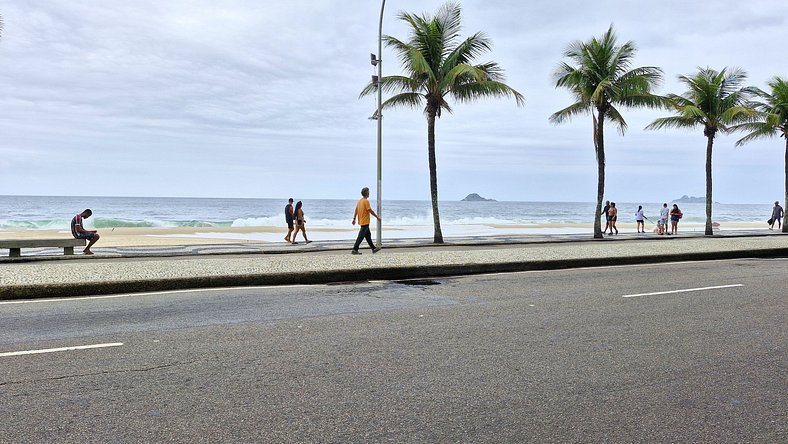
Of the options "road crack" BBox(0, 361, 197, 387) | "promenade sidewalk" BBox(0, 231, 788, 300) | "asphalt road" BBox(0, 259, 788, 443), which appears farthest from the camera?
"promenade sidewalk" BBox(0, 231, 788, 300)

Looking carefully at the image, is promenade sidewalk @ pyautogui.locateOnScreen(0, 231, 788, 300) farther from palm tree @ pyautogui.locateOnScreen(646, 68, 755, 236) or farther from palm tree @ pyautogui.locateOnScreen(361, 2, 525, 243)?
palm tree @ pyautogui.locateOnScreen(646, 68, 755, 236)

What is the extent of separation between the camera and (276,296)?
852 cm

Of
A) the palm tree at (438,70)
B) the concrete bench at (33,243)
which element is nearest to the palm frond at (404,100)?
the palm tree at (438,70)

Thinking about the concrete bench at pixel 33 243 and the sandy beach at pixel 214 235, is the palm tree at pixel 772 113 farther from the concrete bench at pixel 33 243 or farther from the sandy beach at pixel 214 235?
the concrete bench at pixel 33 243

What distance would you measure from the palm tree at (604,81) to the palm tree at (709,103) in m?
4.68

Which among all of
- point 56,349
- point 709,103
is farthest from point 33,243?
point 709,103

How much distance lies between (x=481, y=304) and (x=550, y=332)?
5.95 feet

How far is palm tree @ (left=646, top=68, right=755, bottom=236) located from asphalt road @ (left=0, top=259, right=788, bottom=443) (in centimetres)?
2664

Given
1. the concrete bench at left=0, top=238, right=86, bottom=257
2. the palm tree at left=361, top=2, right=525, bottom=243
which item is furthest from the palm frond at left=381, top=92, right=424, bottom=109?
the concrete bench at left=0, top=238, right=86, bottom=257

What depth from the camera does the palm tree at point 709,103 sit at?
1240 inches

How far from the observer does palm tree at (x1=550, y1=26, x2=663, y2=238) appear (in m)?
26.9

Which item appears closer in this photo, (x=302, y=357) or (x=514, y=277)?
(x=302, y=357)

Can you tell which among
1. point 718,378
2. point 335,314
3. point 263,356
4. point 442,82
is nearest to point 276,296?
point 335,314

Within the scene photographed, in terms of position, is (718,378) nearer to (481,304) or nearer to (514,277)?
(481,304)
